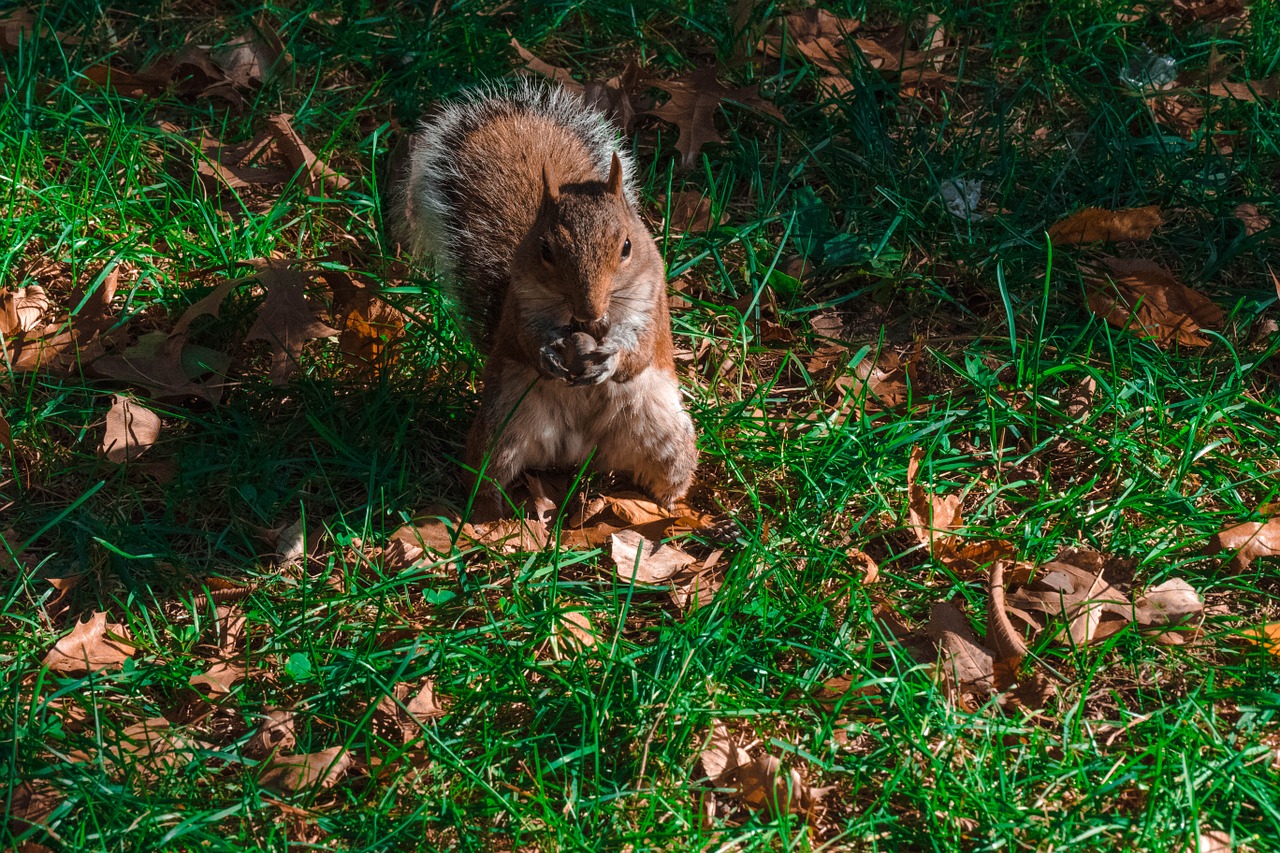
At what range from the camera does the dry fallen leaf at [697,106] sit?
3.13m

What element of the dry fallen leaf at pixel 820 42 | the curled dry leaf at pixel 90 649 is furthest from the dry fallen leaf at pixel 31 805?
the dry fallen leaf at pixel 820 42

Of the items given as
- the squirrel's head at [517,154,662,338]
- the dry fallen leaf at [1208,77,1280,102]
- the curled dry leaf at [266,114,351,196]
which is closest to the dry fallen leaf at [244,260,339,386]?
the curled dry leaf at [266,114,351,196]

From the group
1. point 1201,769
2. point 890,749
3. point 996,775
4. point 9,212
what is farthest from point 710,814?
point 9,212

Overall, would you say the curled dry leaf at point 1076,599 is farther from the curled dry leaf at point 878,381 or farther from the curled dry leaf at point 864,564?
the curled dry leaf at point 878,381

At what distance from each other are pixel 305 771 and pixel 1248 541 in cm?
178

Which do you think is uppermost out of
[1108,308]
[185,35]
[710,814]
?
[185,35]

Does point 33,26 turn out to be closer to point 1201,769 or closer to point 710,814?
point 710,814

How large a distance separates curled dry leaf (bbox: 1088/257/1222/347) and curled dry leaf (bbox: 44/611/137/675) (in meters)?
2.20

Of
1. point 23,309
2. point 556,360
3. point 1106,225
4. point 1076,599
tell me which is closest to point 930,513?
point 1076,599

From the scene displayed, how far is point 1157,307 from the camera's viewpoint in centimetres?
279

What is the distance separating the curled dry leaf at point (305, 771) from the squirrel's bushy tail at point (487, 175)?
1.02m

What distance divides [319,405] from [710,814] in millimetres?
1288

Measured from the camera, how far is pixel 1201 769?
6.20 ft

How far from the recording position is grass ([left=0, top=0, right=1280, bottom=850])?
1.91 m
